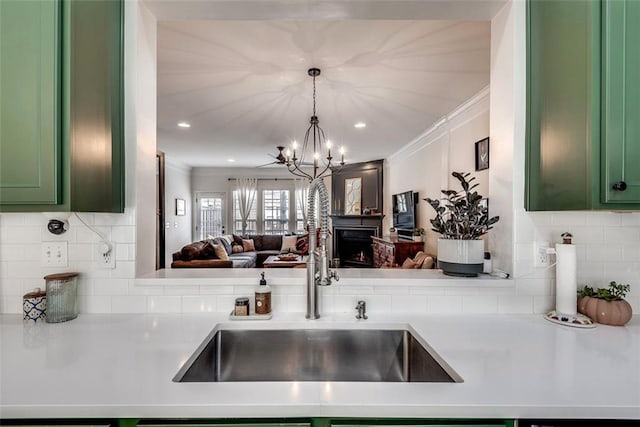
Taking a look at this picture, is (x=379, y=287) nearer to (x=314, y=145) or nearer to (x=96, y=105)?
(x=96, y=105)

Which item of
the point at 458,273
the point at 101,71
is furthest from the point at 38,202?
the point at 458,273

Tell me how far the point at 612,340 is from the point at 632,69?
3.01 feet

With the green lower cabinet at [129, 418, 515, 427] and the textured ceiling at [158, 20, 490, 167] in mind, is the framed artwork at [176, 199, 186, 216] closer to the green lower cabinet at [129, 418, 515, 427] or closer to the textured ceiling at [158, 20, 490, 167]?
the textured ceiling at [158, 20, 490, 167]

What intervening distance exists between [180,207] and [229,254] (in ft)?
5.94

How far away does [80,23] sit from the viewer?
109 centimetres

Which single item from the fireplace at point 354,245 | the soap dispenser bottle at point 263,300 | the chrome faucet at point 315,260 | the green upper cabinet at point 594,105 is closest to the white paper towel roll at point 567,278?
the green upper cabinet at point 594,105

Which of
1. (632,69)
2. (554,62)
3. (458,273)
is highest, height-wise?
(554,62)

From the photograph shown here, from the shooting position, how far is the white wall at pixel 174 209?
6660mm

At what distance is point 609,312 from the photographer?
1184mm

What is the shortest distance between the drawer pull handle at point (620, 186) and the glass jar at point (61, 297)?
205 centimetres

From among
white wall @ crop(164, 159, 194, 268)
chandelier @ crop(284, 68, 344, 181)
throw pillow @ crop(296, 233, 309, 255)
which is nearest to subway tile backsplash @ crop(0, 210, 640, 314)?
chandelier @ crop(284, 68, 344, 181)

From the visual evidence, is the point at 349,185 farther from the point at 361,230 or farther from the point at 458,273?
the point at 458,273

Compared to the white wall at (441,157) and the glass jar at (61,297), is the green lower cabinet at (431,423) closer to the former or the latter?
the glass jar at (61,297)

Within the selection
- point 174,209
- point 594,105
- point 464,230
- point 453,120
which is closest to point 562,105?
point 594,105
